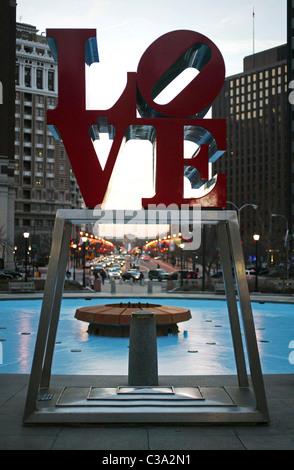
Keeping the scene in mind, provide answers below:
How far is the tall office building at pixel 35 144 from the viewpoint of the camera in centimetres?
12888

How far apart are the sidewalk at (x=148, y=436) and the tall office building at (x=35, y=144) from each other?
401 ft

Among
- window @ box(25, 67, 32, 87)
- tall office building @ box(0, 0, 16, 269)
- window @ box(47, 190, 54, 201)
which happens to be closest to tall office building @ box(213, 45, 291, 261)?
window @ box(47, 190, 54, 201)

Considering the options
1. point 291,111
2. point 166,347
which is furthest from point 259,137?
point 166,347

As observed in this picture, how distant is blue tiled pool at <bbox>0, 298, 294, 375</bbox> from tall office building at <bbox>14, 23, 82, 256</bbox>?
4151 inches

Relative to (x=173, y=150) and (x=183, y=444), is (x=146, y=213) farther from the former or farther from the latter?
(x=183, y=444)

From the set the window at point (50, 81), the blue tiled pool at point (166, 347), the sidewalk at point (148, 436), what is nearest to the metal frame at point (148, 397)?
the sidewalk at point (148, 436)

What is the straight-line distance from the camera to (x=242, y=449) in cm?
645

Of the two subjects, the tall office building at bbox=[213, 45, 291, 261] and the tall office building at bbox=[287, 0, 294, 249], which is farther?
the tall office building at bbox=[213, 45, 291, 261]

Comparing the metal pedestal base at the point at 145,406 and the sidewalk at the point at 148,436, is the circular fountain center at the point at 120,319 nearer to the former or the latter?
the metal pedestal base at the point at 145,406

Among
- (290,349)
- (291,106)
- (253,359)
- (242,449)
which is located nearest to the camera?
(242,449)

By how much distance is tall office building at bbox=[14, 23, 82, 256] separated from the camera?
423ft

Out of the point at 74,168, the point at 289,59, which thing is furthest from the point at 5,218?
the point at 289,59

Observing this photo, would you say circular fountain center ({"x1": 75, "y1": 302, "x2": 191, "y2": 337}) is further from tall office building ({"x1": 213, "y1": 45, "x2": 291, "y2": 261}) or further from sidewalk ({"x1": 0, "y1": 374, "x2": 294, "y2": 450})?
tall office building ({"x1": 213, "y1": 45, "x2": 291, "y2": 261})

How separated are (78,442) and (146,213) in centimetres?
370
